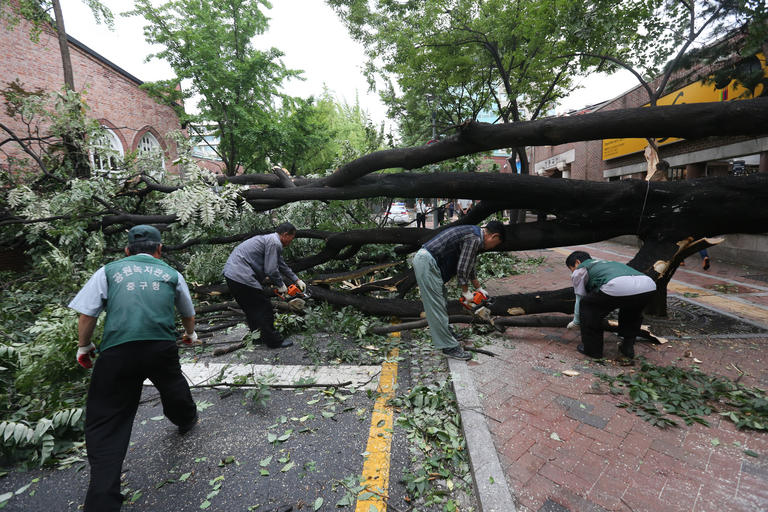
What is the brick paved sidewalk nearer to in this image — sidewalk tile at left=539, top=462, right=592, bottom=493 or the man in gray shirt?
sidewalk tile at left=539, top=462, right=592, bottom=493

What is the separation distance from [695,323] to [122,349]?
6653 mm

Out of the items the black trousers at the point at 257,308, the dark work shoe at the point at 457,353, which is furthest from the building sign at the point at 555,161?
the black trousers at the point at 257,308

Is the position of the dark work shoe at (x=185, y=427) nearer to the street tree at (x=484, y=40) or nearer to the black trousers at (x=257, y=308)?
the black trousers at (x=257, y=308)

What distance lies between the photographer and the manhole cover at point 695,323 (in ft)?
14.4

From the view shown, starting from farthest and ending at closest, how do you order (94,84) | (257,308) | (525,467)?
1. (94,84)
2. (257,308)
3. (525,467)

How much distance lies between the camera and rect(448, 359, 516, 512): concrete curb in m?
1.92

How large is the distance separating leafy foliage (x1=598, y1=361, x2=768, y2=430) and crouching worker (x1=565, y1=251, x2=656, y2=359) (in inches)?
17.3

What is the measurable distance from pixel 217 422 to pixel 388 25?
36.3 ft

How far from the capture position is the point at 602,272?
365 cm

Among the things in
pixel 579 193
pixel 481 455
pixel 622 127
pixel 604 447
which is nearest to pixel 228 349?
pixel 481 455

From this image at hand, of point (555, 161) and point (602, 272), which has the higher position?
point (555, 161)

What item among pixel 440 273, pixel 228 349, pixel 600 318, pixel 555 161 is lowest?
pixel 228 349

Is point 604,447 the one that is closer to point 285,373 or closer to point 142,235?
point 285,373

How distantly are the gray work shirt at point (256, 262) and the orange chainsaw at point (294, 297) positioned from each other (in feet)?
0.56
